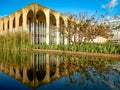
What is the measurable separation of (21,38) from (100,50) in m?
10.8

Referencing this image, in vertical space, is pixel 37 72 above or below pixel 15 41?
below

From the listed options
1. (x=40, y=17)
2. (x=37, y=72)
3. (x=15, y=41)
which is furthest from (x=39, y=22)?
(x=37, y=72)

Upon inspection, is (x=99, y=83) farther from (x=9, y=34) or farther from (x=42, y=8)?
(x=42, y=8)

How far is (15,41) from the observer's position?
2416cm

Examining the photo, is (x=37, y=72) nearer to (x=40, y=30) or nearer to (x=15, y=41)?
(x=15, y=41)

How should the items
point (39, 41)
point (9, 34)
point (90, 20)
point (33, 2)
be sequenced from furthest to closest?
point (39, 41)
point (33, 2)
point (90, 20)
point (9, 34)

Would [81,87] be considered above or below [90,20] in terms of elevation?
below

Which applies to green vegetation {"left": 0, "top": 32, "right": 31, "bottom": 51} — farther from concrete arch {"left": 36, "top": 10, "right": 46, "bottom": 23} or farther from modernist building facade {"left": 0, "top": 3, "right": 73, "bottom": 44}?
concrete arch {"left": 36, "top": 10, "right": 46, "bottom": 23}

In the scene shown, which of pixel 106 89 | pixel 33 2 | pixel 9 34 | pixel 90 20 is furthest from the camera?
pixel 33 2

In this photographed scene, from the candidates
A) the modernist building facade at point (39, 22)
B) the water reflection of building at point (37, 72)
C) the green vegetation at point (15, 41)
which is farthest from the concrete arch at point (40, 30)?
the water reflection of building at point (37, 72)

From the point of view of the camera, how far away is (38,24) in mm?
37781

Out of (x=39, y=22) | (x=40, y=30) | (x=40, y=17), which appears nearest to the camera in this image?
(x=40, y=30)

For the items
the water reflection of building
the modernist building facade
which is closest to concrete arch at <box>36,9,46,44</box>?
the modernist building facade

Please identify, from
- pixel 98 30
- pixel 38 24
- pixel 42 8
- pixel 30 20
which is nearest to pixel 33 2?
pixel 42 8
